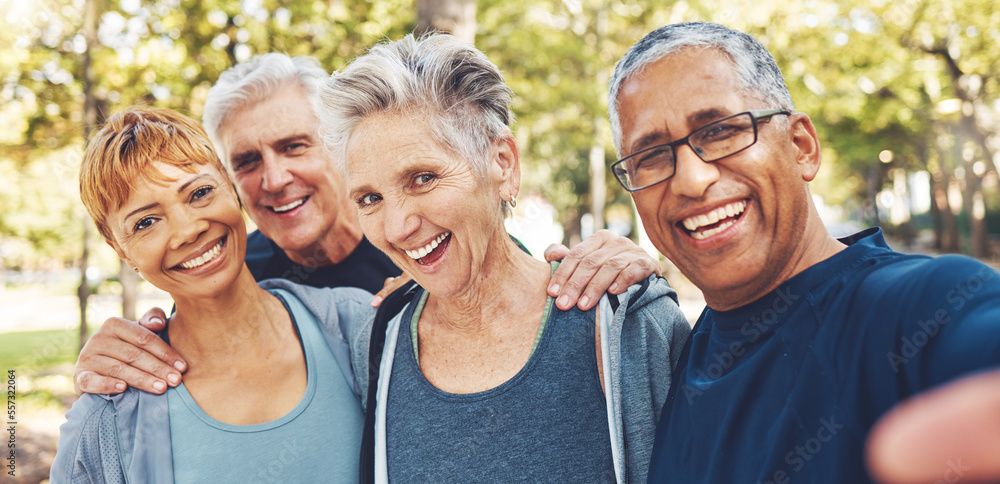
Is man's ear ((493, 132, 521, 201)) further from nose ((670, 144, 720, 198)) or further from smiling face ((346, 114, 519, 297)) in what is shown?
nose ((670, 144, 720, 198))

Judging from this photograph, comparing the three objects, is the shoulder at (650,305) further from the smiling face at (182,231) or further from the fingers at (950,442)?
the smiling face at (182,231)

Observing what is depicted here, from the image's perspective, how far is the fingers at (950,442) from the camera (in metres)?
0.63

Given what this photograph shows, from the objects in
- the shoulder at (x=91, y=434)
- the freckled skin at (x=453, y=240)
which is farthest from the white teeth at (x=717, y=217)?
the shoulder at (x=91, y=434)

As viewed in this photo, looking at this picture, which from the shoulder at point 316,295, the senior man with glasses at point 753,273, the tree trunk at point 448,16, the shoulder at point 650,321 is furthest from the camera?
the tree trunk at point 448,16

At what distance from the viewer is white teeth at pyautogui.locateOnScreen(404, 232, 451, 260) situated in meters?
2.04

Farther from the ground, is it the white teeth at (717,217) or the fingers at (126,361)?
the white teeth at (717,217)

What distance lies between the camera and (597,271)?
82.4 inches

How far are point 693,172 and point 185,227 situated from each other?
1.70 m

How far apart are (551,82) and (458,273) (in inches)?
387

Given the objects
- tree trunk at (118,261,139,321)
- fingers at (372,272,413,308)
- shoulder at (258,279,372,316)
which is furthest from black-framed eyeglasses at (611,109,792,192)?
tree trunk at (118,261,139,321)

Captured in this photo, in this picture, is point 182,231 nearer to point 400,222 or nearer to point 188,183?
point 188,183

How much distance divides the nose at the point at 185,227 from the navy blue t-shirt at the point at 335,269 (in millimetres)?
1100

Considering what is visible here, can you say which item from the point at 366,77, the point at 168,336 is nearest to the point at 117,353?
the point at 168,336
